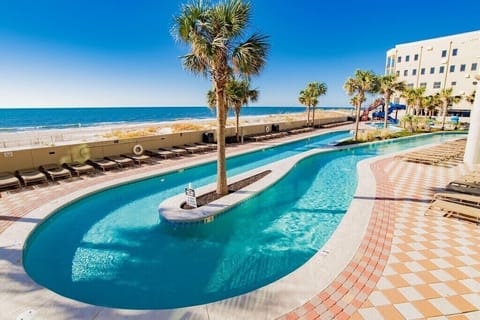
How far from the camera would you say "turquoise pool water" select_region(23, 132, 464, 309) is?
488cm

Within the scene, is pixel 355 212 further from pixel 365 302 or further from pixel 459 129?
pixel 459 129

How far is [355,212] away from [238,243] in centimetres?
374

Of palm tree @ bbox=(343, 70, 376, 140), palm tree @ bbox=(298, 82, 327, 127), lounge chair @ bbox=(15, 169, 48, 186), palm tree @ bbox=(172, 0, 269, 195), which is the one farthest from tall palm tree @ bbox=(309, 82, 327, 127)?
lounge chair @ bbox=(15, 169, 48, 186)

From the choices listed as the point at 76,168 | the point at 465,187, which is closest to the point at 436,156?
the point at 465,187

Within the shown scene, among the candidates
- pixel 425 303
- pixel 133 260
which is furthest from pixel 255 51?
pixel 425 303

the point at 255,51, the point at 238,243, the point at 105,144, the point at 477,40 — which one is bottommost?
the point at 238,243

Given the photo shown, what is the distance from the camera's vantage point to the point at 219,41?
7.42 m

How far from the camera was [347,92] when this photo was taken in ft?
70.9

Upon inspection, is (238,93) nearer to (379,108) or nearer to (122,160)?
(122,160)

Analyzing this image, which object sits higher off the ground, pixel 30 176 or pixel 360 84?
pixel 360 84

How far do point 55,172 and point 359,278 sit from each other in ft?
39.6

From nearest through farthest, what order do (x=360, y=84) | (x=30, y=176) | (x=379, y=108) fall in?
(x=30, y=176) → (x=360, y=84) → (x=379, y=108)

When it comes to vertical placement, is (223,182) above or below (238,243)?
above

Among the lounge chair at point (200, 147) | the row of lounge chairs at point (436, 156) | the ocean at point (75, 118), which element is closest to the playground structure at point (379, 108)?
the ocean at point (75, 118)
